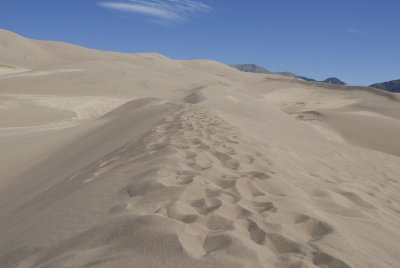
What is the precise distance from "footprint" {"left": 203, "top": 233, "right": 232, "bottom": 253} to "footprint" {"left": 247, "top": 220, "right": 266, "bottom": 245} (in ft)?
0.62

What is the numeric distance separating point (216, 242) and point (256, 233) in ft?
1.03

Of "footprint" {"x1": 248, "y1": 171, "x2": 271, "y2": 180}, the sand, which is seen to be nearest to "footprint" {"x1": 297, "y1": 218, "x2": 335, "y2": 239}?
the sand

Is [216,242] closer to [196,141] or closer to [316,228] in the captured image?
[316,228]

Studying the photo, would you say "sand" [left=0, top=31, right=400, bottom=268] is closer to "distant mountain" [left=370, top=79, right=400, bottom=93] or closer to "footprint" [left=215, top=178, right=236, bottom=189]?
→ "footprint" [left=215, top=178, right=236, bottom=189]

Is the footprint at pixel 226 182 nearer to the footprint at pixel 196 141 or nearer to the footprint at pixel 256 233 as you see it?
the footprint at pixel 256 233

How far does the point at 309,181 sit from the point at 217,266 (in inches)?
99.0

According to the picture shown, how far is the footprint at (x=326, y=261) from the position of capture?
86.4 inches

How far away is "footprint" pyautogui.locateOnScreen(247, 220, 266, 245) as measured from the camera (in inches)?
95.9

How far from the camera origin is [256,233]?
2.52 metres

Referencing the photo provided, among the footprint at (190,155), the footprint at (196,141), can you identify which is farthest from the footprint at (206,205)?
the footprint at (196,141)

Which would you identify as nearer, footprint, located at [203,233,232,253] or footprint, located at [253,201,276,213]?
footprint, located at [203,233,232,253]

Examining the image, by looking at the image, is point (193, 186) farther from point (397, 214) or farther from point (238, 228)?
point (397, 214)

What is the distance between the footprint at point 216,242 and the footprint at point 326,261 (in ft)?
1.53

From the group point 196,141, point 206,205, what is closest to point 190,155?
point 196,141
